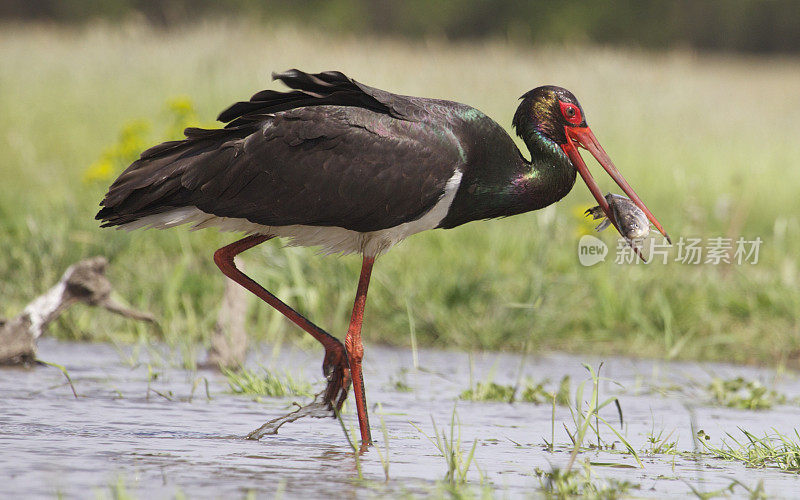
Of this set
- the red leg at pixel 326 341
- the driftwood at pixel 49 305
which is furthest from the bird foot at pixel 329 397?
the driftwood at pixel 49 305

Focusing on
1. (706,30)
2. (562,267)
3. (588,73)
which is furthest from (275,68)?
(706,30)

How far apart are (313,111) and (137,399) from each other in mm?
1410

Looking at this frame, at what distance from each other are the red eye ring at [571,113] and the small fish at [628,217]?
0.33 metres

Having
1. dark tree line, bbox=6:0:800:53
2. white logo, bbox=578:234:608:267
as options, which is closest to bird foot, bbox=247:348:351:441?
white logo, bbox=578:234:608:267

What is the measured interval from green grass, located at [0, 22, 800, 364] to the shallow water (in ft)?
1.24

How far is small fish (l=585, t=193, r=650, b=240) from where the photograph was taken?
4355 mm

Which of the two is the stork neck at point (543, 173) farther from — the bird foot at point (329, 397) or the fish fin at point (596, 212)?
the bird foot at point (329, 397)

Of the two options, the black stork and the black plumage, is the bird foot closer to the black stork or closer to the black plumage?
the black stork

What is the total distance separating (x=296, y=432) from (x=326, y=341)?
35 cm

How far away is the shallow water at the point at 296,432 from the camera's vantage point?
3.44 meters

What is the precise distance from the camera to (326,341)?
4.49 meters

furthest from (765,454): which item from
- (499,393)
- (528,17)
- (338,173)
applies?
(528,17)

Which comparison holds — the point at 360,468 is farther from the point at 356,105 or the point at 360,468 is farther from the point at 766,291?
the point at 766,291

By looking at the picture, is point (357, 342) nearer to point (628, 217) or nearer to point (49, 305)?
point (628, 217)
